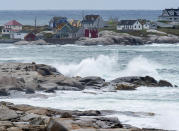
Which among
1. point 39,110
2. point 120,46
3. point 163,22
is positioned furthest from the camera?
point 163,22

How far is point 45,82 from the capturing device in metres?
45.3

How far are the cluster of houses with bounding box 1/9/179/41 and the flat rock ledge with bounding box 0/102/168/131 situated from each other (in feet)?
306

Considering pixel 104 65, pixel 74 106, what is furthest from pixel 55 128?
pixel 104 65

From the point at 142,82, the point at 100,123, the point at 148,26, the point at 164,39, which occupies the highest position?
the point at 100,123

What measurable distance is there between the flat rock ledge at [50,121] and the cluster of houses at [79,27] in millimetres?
93293

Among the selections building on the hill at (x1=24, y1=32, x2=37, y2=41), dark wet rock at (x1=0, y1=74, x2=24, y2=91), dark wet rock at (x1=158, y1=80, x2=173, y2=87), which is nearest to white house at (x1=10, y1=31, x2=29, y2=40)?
building on the hill at (x1=24, y1=32, x2=37, y2=41)

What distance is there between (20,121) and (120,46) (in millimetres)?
86017

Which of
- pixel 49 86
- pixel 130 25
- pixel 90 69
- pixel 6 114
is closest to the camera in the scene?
pixel 6 114

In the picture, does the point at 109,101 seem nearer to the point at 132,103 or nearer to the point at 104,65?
the point at 132,103

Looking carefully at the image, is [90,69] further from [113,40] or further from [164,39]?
[164,39]

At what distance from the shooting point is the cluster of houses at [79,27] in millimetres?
127375

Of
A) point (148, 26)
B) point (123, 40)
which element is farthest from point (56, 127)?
point (148, 26)

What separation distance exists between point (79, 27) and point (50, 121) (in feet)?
367

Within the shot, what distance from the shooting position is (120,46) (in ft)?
366
